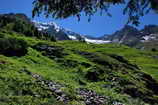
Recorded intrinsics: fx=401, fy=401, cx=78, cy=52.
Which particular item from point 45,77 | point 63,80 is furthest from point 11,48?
point 45,77

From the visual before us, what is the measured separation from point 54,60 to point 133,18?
2557cm

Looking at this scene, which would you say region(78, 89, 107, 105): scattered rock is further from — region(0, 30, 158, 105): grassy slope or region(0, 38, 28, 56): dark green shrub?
region(0, 38, 28, 56): dark green shrub

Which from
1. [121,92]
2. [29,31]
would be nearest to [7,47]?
[121,92]

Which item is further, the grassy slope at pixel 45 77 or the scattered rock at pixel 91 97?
the scattered rock at pixel 91 97

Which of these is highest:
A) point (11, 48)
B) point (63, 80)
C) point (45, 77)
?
point (11, 48)

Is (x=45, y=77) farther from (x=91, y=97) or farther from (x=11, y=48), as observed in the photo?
(x=11, y=48)

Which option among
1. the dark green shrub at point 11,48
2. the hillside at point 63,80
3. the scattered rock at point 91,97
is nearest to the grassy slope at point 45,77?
the hillside at point 63,80

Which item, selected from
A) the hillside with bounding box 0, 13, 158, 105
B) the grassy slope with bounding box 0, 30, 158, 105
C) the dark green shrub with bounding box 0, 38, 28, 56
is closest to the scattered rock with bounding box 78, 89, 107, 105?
the hillside with bounding box 0, 13, 158, 105

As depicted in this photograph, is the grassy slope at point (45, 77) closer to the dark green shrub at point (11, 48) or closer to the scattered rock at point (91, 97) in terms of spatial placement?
the scattered rock at point (91, 97)

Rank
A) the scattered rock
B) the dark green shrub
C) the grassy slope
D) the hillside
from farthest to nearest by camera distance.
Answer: the dark green shrub → the scattered rock → the hillside → the grassy slope

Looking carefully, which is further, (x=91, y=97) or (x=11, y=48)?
(x=11, y=48)

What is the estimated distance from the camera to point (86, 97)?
26.7 meters

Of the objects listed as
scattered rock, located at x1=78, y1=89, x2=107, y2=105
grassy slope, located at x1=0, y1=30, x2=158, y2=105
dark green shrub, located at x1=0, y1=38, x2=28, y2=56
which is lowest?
scattered rock, located at x1=78, y1=89, x2=107, y2=105

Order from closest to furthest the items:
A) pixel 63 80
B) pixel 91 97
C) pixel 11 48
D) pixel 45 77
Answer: pixel 91 97 < pixel 45 77 < pixel 63 80 < pixel 11 48
